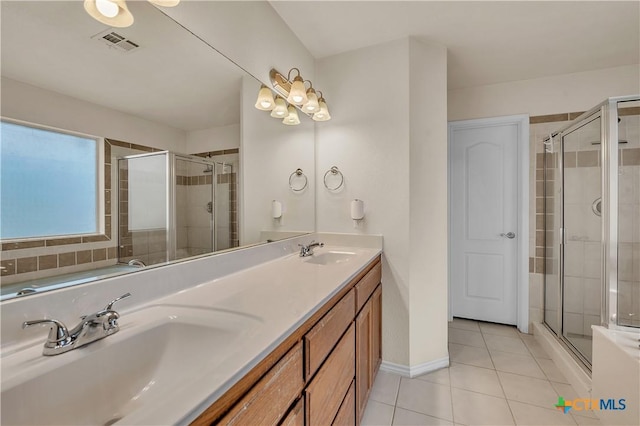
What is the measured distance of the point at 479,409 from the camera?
1.58 meters

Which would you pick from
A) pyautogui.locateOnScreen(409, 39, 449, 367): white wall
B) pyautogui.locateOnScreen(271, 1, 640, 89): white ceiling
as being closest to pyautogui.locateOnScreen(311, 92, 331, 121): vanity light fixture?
pyautogui.locateOnScreen(271, 1, 640, 89): white ceiling

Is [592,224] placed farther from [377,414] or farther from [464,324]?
[377,414]

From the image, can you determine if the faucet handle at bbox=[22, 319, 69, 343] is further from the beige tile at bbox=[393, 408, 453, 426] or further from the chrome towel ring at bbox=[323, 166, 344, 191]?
the chrome towel ring at bbox=[323, 166, 344, 191]

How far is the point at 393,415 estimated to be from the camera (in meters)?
1.56

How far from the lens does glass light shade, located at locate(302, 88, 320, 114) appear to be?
1934 millimetres

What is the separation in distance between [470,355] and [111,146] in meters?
2.64

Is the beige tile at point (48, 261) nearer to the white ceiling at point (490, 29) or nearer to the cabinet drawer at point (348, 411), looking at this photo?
the cabinet drawer at point (348, 411)

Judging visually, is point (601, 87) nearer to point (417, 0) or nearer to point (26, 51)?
point (417, 0)

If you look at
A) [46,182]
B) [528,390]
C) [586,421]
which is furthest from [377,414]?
[46,182]

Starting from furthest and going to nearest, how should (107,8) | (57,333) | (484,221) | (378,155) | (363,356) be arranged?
1. (484,221)
2. (378,155)
3. (363,356)
4. (107,8)
5. (57,333)

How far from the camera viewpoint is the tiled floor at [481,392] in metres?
1.52

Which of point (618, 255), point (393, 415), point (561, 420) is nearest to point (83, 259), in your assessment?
point (393, 415)

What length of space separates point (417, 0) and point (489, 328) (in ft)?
9.23

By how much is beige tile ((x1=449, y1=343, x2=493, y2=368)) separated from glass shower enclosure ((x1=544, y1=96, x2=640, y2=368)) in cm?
58
